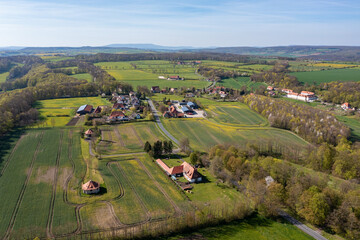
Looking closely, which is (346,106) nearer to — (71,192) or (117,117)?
(117,117)

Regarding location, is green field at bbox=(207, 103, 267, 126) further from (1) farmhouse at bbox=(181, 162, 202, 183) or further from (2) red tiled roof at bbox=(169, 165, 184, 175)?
(1) farmhouse at bbox=(181, 162, 202, 183)

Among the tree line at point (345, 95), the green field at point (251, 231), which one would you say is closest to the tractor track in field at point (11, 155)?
the green field at point (251, 231)

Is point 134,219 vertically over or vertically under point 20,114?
under

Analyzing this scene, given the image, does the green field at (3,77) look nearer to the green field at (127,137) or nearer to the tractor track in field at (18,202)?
the green field at (127,137)

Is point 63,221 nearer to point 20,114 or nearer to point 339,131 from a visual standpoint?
point 20,114

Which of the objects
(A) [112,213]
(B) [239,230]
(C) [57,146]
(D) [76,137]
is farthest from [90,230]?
(D) [76,137]
